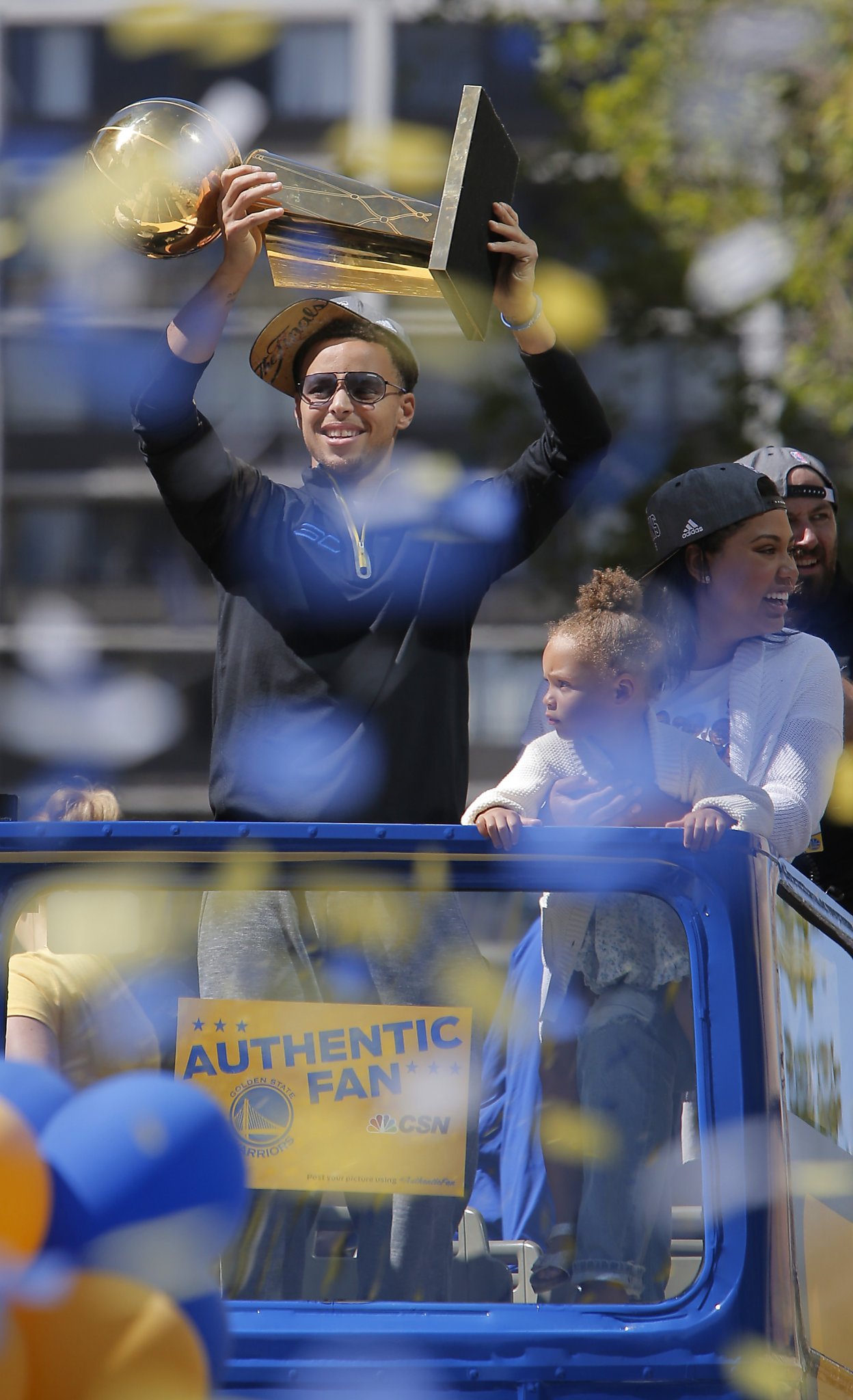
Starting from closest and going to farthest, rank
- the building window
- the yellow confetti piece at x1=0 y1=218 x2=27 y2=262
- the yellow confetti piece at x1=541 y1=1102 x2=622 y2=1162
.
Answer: the yellow confetti piece at x1=541 y1=1102 x2=622 y2=1162
the yellow confetti piece at x1=0 y1=218 x2=27 y2=262
the building window

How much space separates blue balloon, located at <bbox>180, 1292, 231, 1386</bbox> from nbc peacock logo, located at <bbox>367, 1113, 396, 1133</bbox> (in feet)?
2.03

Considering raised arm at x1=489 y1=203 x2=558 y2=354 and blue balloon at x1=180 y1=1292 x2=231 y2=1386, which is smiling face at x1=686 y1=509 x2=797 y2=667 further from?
blue balloon at x1=180 y1=1292 x2=231 y2=1386

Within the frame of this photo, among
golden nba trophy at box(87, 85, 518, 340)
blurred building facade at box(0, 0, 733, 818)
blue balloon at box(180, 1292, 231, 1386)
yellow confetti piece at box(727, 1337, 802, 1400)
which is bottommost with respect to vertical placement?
blue balloon at box(180, 1292, 231, 1386)

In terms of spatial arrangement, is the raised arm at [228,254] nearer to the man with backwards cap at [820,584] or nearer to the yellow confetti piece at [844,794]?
the man with backwards cap at [820,584]

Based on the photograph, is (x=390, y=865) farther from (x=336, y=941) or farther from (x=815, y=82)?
(x=815, y=82)

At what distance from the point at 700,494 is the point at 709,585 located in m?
0.16

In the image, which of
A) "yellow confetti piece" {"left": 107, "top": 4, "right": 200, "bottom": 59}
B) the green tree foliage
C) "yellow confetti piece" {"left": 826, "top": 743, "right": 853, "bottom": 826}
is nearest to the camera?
"yellow confetti piece" {"left": 826, "top": 743, "right": 853, "bottom": 826}

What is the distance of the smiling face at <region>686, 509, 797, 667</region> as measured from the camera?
2.93 metres

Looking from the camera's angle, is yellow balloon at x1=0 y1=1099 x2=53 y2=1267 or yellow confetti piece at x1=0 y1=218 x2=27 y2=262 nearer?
yellow balloon at x1=0 y1=1099 x2=53 y2=1267

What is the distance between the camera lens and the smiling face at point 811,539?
349 cm

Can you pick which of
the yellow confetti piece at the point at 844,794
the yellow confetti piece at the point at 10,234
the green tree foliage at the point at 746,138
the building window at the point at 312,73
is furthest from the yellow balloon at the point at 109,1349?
the building window at the point at 312,73

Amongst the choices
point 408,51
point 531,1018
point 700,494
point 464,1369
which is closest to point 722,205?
point 408,51

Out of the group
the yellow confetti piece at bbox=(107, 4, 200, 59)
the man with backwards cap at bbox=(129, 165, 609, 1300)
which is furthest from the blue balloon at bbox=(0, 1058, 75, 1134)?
the yellow confetti piece at bbox=(107, 4, 200, 59)

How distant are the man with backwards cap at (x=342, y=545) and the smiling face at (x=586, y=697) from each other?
165 mm
